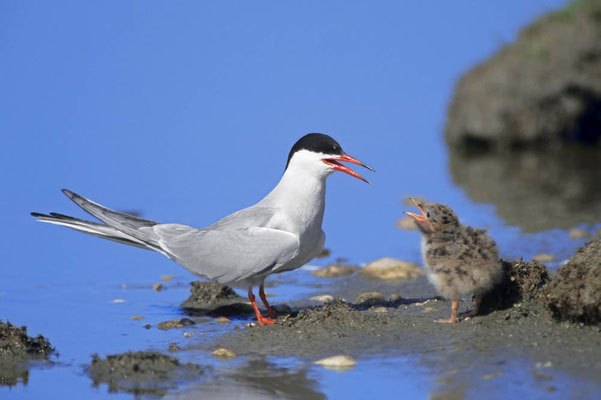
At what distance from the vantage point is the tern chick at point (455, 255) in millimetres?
4684

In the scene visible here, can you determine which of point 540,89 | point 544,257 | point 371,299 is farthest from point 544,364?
point 540,89

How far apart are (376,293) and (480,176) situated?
20.4 ft

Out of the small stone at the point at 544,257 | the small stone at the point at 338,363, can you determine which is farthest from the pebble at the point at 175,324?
the small stone at the point at 544,257

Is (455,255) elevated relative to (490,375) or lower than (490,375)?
elevated

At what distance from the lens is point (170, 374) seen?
4172mm

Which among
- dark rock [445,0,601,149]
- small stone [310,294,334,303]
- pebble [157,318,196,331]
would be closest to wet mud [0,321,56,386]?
pebble [157,318,196,331]

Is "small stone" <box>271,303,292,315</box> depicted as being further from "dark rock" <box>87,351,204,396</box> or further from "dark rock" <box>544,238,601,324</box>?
"dark rock" <box>544,238,601,324</box>

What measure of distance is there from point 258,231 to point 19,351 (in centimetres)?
178

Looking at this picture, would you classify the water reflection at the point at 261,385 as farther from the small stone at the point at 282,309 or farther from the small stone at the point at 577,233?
the small stone at the point at 577,233

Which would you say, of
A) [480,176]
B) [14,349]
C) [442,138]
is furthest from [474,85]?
[14,349]

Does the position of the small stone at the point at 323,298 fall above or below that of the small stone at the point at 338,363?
above

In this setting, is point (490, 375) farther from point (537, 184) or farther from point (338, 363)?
point (537, 184)

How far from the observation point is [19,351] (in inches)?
188

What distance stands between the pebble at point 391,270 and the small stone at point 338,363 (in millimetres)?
2603
